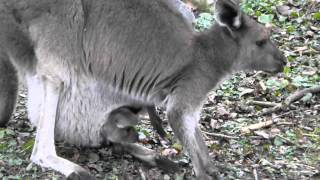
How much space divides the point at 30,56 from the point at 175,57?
107cm

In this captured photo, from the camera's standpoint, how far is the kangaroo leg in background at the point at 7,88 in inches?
210

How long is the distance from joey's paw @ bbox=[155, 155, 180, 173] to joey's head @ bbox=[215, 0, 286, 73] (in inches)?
34.7

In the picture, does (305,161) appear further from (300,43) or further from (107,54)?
(300,43)

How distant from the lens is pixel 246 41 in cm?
557

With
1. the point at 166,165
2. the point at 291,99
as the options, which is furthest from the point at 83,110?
the point at 291,99

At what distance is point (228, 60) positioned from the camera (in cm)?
549

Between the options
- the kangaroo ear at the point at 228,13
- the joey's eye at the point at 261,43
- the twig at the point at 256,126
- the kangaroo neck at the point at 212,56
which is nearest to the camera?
the kangaroo ear at the point at 228,13

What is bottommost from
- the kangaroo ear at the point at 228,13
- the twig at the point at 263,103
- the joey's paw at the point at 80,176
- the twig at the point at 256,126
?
the joey's paw at the point at 80,176

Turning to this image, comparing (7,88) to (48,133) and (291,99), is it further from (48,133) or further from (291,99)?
(291,99)

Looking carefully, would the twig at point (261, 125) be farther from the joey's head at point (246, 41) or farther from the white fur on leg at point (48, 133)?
the white fur on leg at point (48, 133)

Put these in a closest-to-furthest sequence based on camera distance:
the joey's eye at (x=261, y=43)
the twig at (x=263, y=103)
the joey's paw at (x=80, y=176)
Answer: the joey's paw at (x=80, y=176)
the joey's eye at (x=261, y=43)
the twig at (x=263, y=103)

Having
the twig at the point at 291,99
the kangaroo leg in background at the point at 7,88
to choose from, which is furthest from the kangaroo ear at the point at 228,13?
the kangaroo leg in background at the point at 7,88

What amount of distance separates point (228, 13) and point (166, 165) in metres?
1.24

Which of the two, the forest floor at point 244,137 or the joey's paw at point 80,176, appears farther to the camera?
the forest floor at point 244,137
